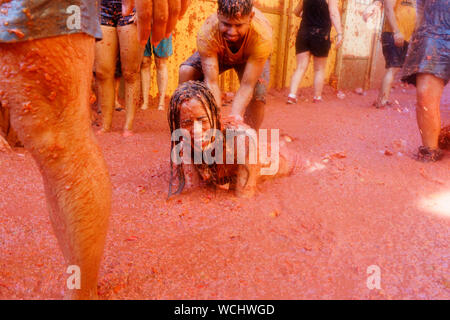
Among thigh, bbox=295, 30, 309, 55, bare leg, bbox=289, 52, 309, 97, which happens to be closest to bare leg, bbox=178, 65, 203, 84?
bare leg, bbox=289, 52, 309, 97

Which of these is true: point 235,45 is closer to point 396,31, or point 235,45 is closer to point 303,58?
point 303,58

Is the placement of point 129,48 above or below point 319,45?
above

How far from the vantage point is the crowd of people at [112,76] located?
3.16ft

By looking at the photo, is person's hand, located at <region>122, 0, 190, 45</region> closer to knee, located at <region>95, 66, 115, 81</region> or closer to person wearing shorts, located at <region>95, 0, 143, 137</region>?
person wearing shorts, located at <region>95, 0, 143, 137</region>

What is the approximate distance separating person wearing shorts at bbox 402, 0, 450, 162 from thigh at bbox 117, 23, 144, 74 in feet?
8.45

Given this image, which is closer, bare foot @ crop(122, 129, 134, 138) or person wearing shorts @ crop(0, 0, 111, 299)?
person wearing shorts @ crop(0, 0, 111, 299)

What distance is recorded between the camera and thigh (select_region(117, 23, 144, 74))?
11.5 ft

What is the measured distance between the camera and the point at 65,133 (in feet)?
3.43

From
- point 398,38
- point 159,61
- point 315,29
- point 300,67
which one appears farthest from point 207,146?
point 398,38

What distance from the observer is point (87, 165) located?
43.5 inches

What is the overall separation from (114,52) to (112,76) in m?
0.24

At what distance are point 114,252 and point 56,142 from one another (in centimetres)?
84
